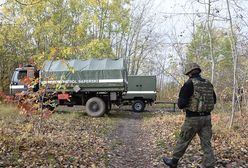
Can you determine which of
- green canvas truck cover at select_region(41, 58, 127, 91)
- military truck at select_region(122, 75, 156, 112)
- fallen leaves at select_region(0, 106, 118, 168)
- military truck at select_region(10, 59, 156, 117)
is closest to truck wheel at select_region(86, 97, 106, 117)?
military truck at select_region(10, 59, 156, 117)

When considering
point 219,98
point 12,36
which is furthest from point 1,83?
point 219,98

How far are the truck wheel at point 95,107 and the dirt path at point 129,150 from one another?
4.32 meters

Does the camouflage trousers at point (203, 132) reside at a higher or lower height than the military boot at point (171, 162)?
higher

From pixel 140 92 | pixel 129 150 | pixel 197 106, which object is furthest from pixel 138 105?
pixel 197 106

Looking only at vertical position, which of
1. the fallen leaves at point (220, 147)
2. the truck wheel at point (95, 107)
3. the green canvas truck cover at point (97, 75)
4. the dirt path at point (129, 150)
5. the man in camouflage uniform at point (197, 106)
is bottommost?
the dirt path at point (129, 150)

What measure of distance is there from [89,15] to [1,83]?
8653 mm

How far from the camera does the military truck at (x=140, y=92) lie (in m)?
22.3

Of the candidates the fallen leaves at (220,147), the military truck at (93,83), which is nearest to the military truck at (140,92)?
the military truck at (93,83)

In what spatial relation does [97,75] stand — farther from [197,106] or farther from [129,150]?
[197,106]

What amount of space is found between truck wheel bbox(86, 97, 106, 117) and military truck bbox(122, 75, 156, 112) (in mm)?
4748

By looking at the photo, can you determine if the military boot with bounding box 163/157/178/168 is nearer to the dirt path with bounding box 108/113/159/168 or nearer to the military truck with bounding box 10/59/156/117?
the dirt path with bounding box 108/113/159/168

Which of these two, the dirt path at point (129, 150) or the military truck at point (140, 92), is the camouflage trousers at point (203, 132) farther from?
the military truck at point (140, 92)

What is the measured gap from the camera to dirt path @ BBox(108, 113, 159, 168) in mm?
7680

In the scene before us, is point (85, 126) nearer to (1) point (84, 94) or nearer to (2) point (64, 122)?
(2) point (64, 122)
